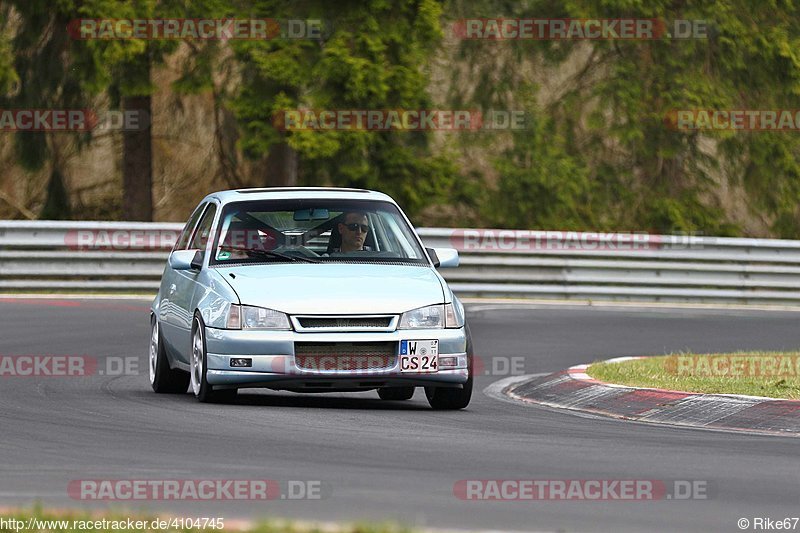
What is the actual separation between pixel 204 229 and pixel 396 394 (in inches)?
76.8

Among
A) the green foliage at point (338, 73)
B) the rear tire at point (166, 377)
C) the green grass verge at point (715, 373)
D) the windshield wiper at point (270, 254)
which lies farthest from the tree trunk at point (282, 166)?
the windshield wiper at point (270, 254)

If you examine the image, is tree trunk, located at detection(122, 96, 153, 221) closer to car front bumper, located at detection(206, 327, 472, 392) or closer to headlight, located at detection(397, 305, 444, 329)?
car front bumper, located at detection(206, 327, 472, 392)

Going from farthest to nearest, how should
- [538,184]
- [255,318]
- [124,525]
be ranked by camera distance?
[538,184] < [255,318] < [124,525]

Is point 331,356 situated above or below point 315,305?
below

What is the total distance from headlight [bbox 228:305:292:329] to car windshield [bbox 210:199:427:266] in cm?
83

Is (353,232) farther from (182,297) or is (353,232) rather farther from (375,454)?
(375,454)

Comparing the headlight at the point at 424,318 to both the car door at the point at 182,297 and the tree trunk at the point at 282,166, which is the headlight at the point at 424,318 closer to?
the car door at the point at 182,297

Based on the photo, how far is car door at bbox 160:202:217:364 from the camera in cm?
1305

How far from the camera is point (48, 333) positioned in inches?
740

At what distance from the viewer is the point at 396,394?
1362cm

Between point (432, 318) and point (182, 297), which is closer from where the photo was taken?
point (432, 318)

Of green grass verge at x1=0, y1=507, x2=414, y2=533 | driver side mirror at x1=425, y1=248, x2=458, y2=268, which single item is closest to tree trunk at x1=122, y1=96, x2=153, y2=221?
driver side mirror at x1=425, y1=248, x2=458, y2=268

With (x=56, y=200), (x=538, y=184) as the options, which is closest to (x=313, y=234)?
(x=56, y=200)

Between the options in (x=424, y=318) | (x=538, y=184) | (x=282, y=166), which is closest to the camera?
(x=424, y=318)
